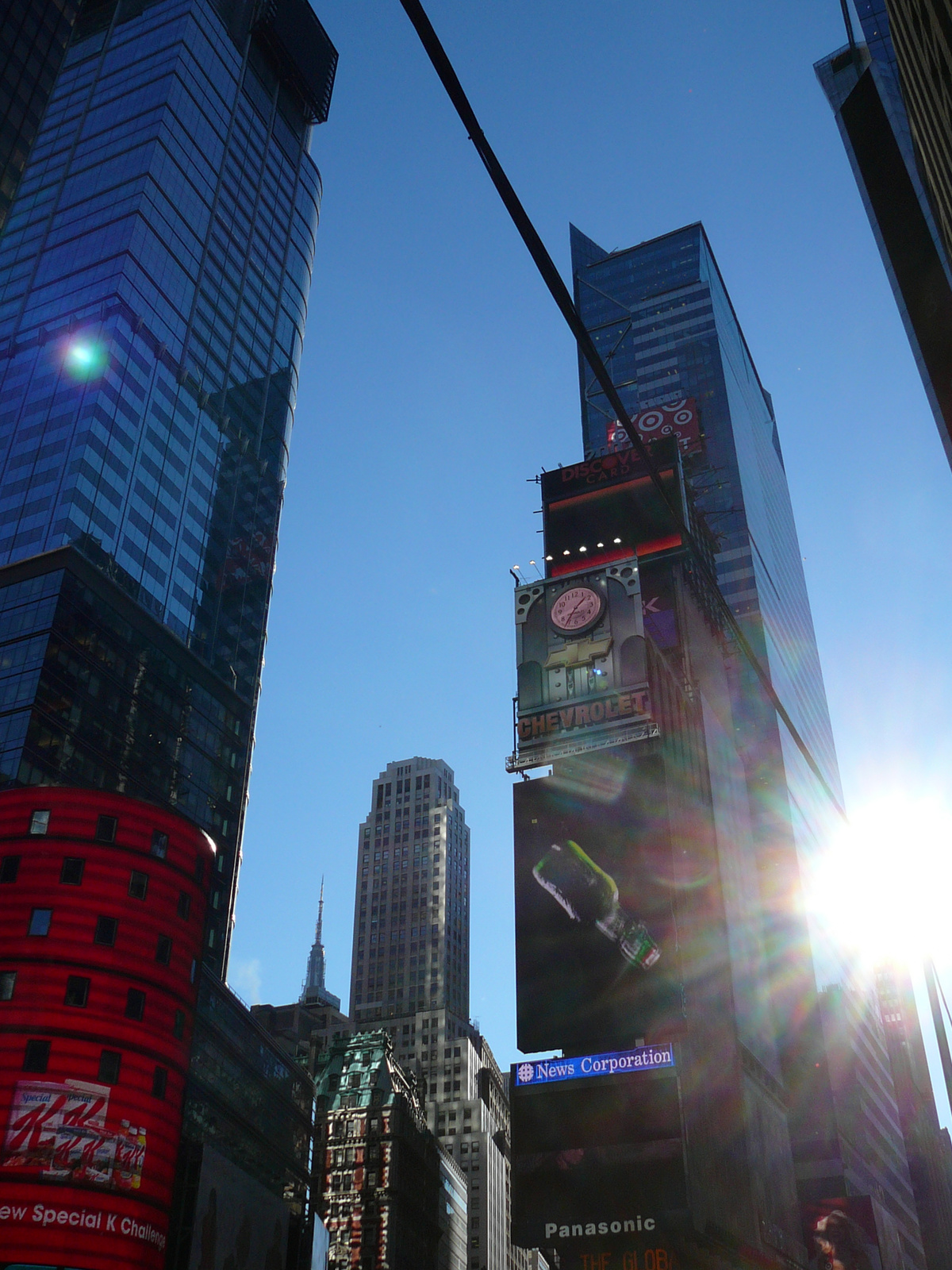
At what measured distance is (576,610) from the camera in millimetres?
83188

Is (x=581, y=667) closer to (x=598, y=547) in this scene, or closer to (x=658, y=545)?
(x=658, y=545)

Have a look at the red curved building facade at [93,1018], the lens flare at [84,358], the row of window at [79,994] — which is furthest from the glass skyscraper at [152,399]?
the row of window at [79,994]

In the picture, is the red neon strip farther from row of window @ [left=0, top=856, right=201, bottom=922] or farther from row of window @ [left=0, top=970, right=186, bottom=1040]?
row of window @ [left=0, top=970, right=186, bottom=1040]

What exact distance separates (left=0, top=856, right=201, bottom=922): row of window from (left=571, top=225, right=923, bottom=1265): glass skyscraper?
46.9 m

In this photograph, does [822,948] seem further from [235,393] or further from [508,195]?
[508,195]

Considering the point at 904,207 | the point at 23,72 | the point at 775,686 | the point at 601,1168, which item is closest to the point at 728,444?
the point at 775,686

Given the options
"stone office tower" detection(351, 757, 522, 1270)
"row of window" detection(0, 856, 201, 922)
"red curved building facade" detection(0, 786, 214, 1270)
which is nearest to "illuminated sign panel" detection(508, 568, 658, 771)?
"red curved building facade" detection(0, 786, 214, 1270)

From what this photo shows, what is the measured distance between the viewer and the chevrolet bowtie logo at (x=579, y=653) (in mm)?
80688

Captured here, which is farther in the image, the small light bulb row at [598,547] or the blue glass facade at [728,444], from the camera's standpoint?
the blue glass facade at [728,444]

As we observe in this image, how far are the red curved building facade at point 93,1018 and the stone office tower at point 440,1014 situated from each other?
10740cm

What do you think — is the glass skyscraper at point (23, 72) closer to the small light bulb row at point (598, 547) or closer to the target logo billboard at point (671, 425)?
the small light bulb row at point (598, 547)

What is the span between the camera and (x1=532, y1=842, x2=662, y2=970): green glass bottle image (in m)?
67.7

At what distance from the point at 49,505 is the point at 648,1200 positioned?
7072 cm

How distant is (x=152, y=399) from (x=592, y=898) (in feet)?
226
